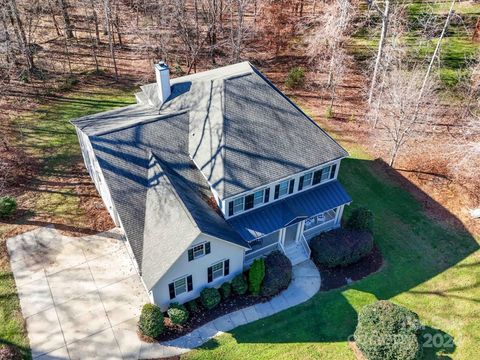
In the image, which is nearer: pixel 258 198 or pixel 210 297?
pixel 210 297

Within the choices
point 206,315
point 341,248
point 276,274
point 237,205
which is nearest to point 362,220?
point 341,248

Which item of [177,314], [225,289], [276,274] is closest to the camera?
[177,314]

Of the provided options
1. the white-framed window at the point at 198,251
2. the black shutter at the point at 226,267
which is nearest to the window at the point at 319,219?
the black shutter at the point at 226,267

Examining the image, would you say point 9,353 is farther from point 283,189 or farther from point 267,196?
point 283,189

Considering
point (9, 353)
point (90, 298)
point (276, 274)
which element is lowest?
point (90, 298)

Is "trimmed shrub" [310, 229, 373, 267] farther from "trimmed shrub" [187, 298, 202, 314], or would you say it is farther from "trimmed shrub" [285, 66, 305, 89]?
"trimmed shrub" [285, 66, 305, 89]

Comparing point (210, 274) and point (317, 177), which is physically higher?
point (317, 177)

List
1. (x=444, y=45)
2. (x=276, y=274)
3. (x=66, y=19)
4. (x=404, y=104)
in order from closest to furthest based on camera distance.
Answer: (x=276, y=274)
(x=404, y=104)
(x=66, y=19)
(x=444, y=45)

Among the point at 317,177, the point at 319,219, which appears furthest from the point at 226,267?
the point at 317,177
